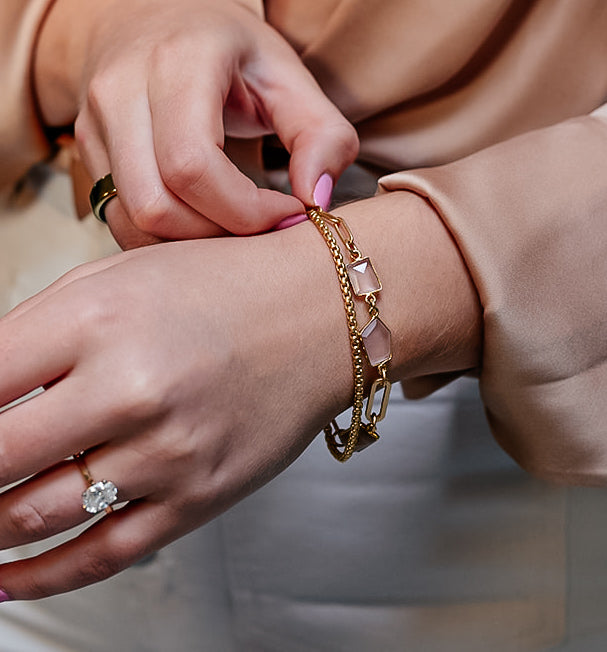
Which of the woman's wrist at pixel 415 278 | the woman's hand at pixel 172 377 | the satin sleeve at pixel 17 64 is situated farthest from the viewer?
the satin sleeve at pixel 17 64

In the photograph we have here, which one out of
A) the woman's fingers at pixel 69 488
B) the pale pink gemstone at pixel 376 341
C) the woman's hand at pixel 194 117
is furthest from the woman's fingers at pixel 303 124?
the woman's fingers at pixel 69 488

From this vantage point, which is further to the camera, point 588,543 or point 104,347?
point 588,543

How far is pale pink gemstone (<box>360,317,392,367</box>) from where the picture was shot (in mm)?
558

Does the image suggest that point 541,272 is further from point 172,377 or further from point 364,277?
point 172,377

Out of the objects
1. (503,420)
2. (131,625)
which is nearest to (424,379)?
(503,420)

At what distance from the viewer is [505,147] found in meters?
0.64

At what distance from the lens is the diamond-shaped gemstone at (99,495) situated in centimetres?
48

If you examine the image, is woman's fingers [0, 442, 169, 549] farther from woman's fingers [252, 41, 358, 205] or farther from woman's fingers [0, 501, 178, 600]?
woman's fingers [252, 41, 358, 205]

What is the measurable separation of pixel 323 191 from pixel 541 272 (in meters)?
0.17

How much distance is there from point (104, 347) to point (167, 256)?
3.2 inches

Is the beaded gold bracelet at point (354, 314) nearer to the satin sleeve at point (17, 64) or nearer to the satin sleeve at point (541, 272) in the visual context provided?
the satin sleeve at point (541, 272)

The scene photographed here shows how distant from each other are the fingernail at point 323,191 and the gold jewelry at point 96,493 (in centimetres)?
25

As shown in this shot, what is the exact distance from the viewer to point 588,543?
2.64ft

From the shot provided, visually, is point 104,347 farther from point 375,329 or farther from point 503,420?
point 503,420
